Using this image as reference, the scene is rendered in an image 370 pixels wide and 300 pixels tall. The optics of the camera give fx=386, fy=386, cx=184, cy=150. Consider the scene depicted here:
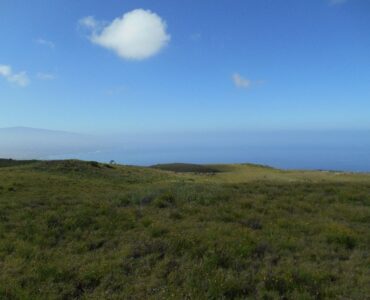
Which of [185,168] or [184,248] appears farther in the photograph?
[185,168]

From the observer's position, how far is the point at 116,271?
834cm

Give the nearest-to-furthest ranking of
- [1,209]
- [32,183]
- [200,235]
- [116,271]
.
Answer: [116,271] < [200,235] < [1,209] < [32,183]

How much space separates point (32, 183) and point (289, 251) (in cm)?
1712

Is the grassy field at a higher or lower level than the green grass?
lower

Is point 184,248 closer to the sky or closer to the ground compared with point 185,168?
closer to the ground

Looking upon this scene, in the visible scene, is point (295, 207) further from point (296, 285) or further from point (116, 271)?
point (116, 271)

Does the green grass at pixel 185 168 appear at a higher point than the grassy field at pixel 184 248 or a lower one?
higher

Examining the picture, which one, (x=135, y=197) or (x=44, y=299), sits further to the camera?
(x=135, y=197)

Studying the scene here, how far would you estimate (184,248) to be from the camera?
968cm

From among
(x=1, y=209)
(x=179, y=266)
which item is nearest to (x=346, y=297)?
(x=179, y=266)

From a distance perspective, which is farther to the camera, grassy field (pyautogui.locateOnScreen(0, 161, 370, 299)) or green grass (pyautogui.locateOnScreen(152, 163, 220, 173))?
green grass (pyautogui.locateOnScreen(152, 163, 220, 173))

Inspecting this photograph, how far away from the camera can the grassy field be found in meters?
7.54

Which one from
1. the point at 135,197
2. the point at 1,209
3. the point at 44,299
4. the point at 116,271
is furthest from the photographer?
the point at 135,197

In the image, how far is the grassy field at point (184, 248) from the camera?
7.54 metres
